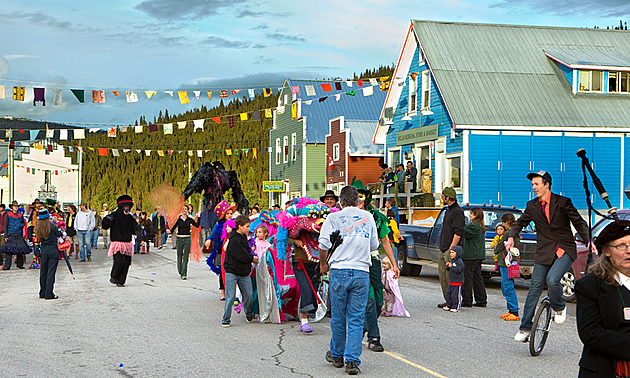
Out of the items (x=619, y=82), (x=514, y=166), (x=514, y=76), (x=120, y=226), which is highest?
(x=514, y=76)

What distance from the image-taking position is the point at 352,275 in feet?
23.3

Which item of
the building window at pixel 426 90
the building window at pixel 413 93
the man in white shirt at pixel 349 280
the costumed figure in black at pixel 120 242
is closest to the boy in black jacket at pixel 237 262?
the man in white shirt at pixel 349 280

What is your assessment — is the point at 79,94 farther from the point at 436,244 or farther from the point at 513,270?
the point at 513,270

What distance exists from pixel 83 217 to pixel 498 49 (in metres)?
17.7

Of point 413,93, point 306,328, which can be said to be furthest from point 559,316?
point 413,93

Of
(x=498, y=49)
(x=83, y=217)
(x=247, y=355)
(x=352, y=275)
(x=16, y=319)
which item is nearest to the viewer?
(x=352, y=275)

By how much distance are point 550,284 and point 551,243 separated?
48 centimetres

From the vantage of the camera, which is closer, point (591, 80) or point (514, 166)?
point (514, 166)

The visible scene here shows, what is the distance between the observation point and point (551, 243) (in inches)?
320

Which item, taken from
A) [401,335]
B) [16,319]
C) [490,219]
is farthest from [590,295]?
[490,219]

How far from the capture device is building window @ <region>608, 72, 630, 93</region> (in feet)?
96.4

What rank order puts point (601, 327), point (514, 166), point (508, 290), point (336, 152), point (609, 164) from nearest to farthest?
point (601, 327), point (508, 290), point (514, 166), point (609, 164), point (336, 152)

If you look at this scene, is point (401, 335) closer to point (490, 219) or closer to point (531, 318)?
point (531, 318)

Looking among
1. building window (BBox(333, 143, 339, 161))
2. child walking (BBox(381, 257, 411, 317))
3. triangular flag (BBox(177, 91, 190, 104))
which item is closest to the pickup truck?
child walking (BBox(381, 257, 411, 317))
